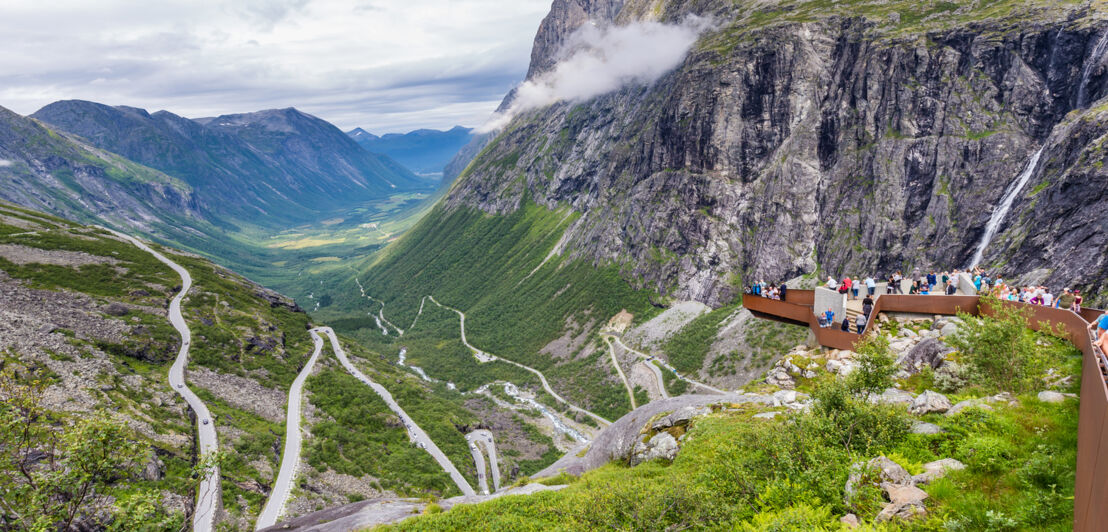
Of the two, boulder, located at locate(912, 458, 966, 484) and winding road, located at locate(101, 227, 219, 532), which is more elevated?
boulder, located at locate(912, 458, 966, 484)

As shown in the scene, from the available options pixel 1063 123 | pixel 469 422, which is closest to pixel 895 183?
A: pixel 1063 123

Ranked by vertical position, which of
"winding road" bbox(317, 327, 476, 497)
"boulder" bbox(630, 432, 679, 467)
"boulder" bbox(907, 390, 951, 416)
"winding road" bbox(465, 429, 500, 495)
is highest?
"boulder" bbox(907, 390, 951, 416)

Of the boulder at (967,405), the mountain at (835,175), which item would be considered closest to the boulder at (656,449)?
the boulder at (967,405)

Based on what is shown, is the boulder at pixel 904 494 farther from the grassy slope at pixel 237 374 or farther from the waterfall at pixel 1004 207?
the waterfall at pixel 1004 207

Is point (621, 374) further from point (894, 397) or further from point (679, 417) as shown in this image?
point (894, 397)

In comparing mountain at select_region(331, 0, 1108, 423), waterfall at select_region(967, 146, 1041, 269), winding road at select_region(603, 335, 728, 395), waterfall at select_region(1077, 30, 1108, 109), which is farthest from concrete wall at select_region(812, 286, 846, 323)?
waterfall at select_region(1077, 30, 1108, 109)

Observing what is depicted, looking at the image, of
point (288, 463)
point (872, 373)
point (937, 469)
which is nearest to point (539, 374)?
point (288, 463)

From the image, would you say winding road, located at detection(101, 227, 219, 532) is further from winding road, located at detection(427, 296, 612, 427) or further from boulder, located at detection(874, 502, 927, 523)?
winding road, located at detection(427, 296, 612, 427)
